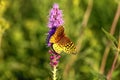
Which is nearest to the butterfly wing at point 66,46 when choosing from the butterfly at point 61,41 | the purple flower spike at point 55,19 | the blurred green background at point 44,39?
the butterfly at point 61,41

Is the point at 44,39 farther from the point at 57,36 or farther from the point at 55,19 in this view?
→ the point at 57,36

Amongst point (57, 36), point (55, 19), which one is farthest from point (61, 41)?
point (55, 19)

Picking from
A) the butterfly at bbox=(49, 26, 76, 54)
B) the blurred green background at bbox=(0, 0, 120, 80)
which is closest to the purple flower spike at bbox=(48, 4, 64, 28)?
the butterfly at bbox=(49, 26, 76, 54)

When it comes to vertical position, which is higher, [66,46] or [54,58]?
[54,58]

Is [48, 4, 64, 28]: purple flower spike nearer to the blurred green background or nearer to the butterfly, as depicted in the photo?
the butterfly

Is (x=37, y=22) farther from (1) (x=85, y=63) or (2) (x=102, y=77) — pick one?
(2) (x=102, y=77)

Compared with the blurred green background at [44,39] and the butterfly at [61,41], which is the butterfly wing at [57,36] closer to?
the butterfly at [61,41]
